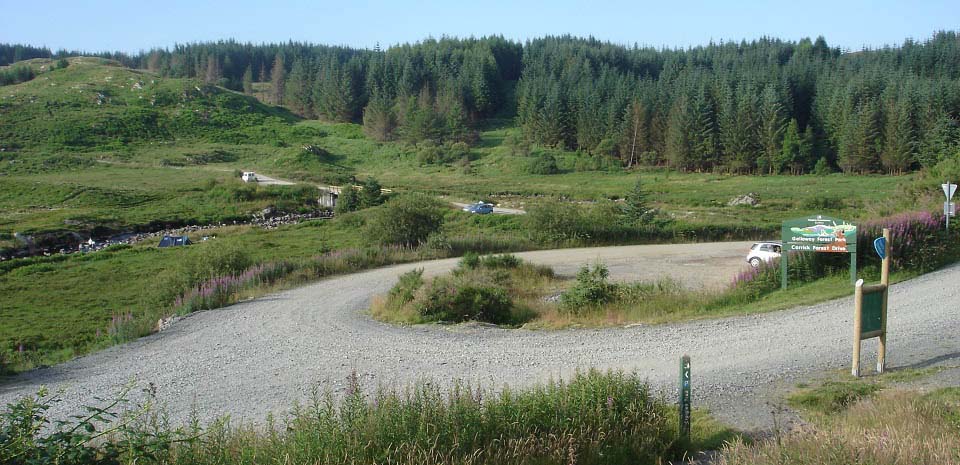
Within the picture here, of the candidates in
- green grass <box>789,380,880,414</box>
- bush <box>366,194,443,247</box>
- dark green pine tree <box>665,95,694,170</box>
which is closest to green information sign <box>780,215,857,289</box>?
Answer: green grass <box>789,380,880,414</box>

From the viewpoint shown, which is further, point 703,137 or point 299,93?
point 299,93

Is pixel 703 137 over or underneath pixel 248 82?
underneath

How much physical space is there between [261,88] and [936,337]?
188m

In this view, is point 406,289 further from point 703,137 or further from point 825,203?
point 703,137

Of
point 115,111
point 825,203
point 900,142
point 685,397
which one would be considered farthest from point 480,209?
point 115,111

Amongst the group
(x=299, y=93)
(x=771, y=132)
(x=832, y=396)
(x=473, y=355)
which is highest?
(x=299, y=93)

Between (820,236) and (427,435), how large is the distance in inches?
523

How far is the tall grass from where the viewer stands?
605 cm

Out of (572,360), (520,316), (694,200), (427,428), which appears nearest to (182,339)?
(520,316)

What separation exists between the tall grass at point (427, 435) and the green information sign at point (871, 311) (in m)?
3.86

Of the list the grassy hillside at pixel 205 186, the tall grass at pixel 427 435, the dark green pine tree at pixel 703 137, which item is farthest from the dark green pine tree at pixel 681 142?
the tall grass at pixel 427 435

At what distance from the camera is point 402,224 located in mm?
34281

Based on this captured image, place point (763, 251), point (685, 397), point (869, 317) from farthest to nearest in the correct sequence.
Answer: point (763, 251), point (869, 317), point (685, 397)

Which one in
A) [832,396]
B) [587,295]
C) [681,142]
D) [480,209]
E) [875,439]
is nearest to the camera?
[875,439]
